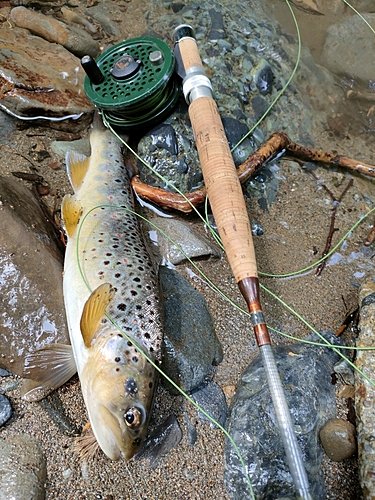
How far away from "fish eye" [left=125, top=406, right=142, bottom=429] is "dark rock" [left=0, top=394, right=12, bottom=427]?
84 centimetres

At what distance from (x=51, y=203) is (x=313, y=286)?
2.29m

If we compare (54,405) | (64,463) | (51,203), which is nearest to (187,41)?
(51,203)

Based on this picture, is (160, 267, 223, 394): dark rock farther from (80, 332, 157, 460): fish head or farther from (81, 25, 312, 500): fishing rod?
(81, 25, 312, 500): fishing rod

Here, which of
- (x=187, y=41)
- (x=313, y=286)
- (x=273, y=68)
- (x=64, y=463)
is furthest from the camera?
(x=273, y=68)

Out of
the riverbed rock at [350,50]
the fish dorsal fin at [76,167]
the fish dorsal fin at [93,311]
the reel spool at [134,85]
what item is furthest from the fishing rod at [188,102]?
the riverbed rock at [350,50]

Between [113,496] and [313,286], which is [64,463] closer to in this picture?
[113,496]

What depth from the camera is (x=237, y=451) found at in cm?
273

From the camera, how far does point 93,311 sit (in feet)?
9.23

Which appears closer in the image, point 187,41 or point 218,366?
point 218,366

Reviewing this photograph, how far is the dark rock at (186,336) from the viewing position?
3.09 meters

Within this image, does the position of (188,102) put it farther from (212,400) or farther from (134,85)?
(212,400)

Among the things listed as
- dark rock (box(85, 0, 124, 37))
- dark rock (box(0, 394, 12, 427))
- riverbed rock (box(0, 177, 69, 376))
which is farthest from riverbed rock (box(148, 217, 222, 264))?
dark rock (box(85, 0, 124, 37))

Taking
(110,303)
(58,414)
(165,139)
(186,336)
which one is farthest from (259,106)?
(58,414)

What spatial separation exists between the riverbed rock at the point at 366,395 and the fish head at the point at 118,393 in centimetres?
134
